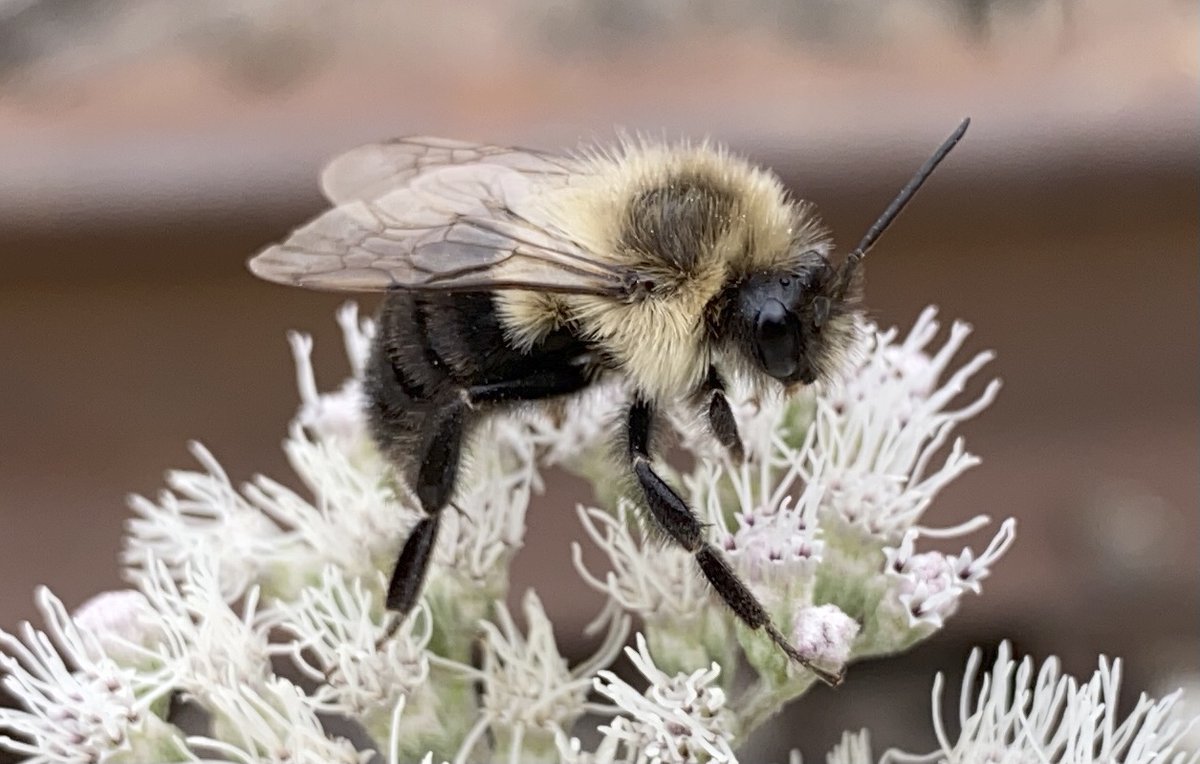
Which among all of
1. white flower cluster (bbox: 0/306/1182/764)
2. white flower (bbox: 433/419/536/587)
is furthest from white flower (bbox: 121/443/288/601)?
white flower (bbox: 433/419/536/587)

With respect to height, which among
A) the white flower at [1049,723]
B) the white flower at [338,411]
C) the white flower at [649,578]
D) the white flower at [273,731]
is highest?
the white flower at [338,411]

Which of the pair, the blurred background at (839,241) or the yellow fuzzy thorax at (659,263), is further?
the blurred background at (839,241)

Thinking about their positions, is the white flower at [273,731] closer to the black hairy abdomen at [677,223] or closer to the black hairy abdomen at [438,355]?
the black hairy abdomen at [438,355]

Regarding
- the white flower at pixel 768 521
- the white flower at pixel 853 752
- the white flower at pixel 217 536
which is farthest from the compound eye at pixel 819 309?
the white flower at pixel 217 536

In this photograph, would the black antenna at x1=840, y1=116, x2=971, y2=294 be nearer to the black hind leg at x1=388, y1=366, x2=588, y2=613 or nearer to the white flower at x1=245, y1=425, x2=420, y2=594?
the black hind leg at x1=388, y1=366, x2=588, y2=613

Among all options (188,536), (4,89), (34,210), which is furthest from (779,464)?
(4,89)

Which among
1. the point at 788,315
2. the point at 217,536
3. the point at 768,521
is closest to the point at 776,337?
the point at 788,315

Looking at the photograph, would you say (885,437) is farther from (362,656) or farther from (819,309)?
(362,656)

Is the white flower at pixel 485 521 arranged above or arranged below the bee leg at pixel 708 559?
above
